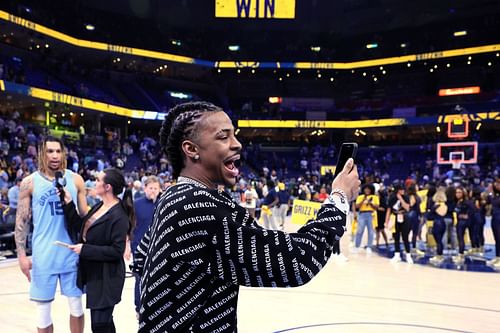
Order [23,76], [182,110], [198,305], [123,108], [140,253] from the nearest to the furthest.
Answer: [198,305], [182,110], [140,253], [23,76], [123,108]

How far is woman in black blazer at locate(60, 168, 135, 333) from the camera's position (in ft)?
9.73

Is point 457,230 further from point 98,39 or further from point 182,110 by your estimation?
point 98,39

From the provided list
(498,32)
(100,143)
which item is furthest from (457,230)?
(498,32)

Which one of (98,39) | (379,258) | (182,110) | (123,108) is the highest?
(98,39)

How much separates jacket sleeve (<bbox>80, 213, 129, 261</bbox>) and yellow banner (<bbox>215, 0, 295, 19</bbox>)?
2155 centimetres

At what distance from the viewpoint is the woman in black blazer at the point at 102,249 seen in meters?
2.96

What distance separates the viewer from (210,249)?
3.88ft

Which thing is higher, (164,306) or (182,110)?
(182,110)

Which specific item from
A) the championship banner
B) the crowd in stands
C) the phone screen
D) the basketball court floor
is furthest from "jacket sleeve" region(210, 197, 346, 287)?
the championship banner

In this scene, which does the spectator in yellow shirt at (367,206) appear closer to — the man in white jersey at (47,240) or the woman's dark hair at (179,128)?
the man in white jersey at (47,240)

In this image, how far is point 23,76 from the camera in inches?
901

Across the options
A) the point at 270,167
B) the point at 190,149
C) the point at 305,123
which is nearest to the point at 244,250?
the point at 190,149

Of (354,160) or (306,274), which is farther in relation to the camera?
(354,160)

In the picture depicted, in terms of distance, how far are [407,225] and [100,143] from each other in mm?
18996
